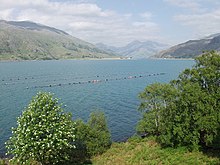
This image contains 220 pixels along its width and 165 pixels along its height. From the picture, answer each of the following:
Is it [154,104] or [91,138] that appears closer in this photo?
[91,138]

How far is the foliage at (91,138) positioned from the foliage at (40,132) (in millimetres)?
12458

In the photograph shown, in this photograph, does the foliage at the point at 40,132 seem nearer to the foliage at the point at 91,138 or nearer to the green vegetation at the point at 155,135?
the green vegetation at the point at 155,135

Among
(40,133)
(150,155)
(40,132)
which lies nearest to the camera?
(40,132)

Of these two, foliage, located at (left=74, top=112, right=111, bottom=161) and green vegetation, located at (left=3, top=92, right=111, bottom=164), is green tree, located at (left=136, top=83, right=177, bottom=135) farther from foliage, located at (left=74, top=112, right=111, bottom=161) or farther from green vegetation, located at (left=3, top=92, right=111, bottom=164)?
green vegetation, located at (left=3, top=92, right=111, bottom=164)

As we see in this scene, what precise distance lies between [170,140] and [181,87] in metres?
10.4

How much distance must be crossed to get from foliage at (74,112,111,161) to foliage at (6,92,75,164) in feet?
40.9

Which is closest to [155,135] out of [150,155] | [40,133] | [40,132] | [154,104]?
[154,104]

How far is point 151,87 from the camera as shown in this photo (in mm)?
65000

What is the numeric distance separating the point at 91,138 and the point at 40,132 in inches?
784

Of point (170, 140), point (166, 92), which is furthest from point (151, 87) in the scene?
point (170, 140)

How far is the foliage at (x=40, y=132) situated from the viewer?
1522 inches

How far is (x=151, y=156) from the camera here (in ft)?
160

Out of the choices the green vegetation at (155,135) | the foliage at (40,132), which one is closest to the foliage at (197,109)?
the green vegetation at (155,135)

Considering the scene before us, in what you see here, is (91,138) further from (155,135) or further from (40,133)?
(40,133)
